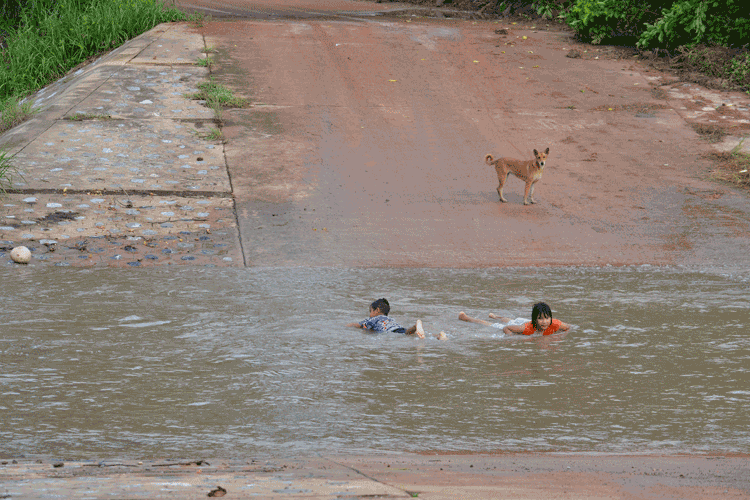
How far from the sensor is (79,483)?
4207 mm

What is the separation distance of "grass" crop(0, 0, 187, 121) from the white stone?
7162mm

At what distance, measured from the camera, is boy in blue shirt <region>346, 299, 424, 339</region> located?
6.93 meters

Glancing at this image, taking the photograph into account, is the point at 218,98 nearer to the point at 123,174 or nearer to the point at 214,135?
the point at 214,135

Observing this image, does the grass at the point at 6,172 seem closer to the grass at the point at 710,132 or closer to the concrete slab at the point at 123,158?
the concrete slab at the point at 123,158

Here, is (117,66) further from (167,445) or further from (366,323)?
(167,445)

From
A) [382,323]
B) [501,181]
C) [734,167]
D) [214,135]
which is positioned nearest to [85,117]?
[214,135]

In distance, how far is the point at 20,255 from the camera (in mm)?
8117

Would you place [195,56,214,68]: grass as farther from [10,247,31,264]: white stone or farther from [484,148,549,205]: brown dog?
[10,247,31,264]: white stone

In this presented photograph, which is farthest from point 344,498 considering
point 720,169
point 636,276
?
point 720,169

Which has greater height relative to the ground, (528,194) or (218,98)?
(218,98)

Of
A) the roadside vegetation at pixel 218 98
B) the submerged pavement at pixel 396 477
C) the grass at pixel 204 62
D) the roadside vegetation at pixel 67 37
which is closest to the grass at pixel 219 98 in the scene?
the roadside vegetation at pixel 218 98

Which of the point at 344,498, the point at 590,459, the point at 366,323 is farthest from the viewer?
the point at 366,323

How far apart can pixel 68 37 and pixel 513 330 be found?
11.9 metres

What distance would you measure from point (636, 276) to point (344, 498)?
218 inches
